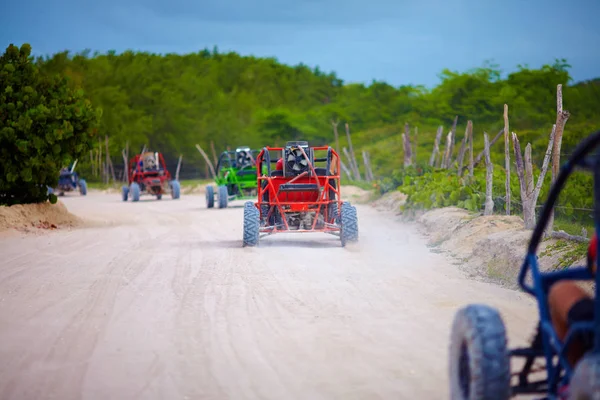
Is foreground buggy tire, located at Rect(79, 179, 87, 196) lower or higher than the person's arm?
lower

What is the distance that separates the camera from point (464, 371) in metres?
4.49

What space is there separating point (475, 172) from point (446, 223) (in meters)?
3.71

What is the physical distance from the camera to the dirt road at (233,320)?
586 centimetres

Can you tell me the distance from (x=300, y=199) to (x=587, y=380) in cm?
1223

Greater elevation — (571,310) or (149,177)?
(149,177)

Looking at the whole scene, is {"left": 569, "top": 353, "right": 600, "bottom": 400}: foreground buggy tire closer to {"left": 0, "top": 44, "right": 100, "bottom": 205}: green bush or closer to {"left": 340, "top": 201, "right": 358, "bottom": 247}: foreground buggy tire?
{"left": 340, "top": 201, "right": 358, "bottom": 247}: foreground buggy tire

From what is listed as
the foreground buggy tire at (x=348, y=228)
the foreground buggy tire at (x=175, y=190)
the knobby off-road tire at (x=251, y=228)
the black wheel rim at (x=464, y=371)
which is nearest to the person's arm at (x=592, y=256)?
the black wheel rim at (x=464, y=371)

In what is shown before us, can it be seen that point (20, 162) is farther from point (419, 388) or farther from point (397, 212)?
point (419, 388)

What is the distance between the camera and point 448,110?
132ft

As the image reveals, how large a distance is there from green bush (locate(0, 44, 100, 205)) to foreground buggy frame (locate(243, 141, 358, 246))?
6.40m

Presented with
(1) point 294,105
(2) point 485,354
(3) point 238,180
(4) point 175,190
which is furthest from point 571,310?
(1) point 294,105

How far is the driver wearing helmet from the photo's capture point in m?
3.80

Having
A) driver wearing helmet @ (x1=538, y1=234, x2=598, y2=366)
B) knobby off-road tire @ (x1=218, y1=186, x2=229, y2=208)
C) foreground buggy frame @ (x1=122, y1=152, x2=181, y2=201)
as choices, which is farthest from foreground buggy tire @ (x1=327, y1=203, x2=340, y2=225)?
foreground buggy frame @ (x1=122, y1=152, x2=181, y2=201)

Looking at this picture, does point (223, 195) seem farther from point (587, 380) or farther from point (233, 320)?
point (587, 380)
